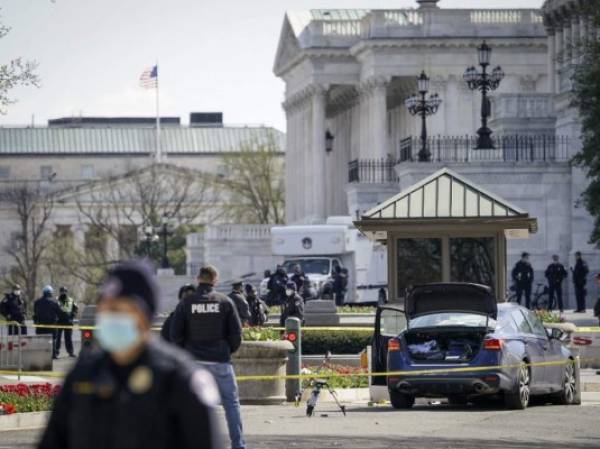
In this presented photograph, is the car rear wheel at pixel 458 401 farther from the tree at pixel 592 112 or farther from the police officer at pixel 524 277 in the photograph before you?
the police officer at pixel 524 277

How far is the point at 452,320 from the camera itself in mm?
24141

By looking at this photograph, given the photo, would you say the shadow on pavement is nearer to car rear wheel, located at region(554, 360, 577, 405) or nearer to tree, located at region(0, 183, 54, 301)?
car rear wheel, located at region(554, 360, 577, 405)

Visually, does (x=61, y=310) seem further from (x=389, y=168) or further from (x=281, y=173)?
(x=281, y=173)

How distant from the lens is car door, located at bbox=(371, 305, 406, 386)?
2609 cm

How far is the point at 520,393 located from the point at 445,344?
3.34ft

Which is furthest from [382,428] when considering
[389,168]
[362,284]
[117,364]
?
[389,168]

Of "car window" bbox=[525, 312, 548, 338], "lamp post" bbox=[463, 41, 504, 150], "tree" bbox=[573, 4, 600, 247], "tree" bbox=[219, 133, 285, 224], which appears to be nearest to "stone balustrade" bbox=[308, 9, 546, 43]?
"tree" bbox=[219, 133, 285, 224]

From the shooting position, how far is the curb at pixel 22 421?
22.5 metres

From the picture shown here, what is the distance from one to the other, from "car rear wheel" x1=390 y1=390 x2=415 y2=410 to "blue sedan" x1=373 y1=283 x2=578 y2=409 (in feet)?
0.04

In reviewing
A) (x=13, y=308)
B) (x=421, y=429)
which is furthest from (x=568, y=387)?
(x=13, y=308)

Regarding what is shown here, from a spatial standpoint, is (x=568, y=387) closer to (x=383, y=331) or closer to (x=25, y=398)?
(x=383, y=331)

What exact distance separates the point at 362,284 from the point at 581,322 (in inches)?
814

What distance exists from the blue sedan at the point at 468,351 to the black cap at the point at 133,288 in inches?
636

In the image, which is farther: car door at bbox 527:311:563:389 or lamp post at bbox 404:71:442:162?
lamp post at bbox 404:71:442:162
